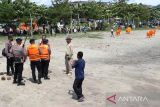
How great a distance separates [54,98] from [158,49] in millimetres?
20294

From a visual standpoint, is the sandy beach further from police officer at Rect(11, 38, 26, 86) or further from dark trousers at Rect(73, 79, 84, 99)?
police officer at Rect(11, 38, 26, 86)

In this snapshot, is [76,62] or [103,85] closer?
[76,62]

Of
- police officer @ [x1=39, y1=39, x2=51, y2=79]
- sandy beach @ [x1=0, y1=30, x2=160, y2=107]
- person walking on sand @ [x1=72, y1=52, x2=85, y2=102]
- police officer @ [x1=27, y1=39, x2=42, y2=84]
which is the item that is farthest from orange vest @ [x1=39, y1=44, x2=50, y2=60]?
person walking on sand @ [x1=72, y1=52, x2=85, y2=102]

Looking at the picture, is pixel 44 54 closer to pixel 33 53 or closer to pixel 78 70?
pixel 33 53

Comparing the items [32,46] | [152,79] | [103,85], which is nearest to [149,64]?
[152,79]

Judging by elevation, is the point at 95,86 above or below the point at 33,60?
below

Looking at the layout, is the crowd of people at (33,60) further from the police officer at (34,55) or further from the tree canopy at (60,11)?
the tree canopy at (60,11)

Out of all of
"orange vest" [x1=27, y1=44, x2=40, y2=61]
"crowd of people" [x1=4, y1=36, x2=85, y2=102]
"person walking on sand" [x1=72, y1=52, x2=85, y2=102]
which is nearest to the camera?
"person walking on sand" [x1=72, y1=52, x2=85, y2=102]

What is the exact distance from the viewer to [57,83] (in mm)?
17297

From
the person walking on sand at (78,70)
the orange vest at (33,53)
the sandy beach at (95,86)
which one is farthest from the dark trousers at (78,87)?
the orange vest at (33,53)

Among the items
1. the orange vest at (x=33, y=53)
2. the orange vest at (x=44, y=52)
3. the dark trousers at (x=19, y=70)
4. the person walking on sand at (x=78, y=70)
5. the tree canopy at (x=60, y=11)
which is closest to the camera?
the person walking on sand at (x=78, y=70)

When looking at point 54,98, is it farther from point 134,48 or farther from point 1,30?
point 1,30

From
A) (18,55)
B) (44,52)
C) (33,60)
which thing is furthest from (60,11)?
(18,55)

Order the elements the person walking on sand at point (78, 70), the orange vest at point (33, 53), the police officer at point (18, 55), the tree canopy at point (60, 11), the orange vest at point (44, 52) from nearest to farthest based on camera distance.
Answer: the person walking on sand at point (78, 70)
the police officer at point (18, 55)
the orange vest at point (33, 53)
the orange vest at point (44, 52)
the tree canopy at point (60, 11)
